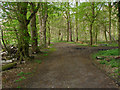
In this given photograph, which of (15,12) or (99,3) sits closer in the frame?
(15,12)

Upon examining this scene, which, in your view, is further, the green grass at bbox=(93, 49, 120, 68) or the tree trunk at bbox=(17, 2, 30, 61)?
the tree trunk at bbox=(17, 2, 30, 61)

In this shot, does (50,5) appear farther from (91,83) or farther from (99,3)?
(99,3)

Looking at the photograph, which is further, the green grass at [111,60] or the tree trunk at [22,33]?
the tree trunk at [22,33]

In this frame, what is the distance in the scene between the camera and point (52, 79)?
7.29 meters

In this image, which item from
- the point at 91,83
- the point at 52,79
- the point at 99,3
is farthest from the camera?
the point at 99,3

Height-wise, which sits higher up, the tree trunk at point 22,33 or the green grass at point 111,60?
the tree trunk at point 22,33

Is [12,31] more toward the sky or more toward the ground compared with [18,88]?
more toward the sky

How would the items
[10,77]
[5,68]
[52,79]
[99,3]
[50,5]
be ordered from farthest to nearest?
[99,3], [50,5], [5,68], [10,77], [52,79]

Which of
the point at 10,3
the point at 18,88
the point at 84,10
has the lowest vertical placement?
the point at 18,88

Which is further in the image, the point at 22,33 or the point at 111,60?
the point at 22,33

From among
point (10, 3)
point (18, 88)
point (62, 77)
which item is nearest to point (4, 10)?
point (10, 3)

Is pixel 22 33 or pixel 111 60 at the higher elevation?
pixel 22 33

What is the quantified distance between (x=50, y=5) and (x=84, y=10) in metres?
10.5

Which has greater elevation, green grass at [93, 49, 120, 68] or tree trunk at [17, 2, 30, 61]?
tree trunk at [17, 2, 30, 61]
